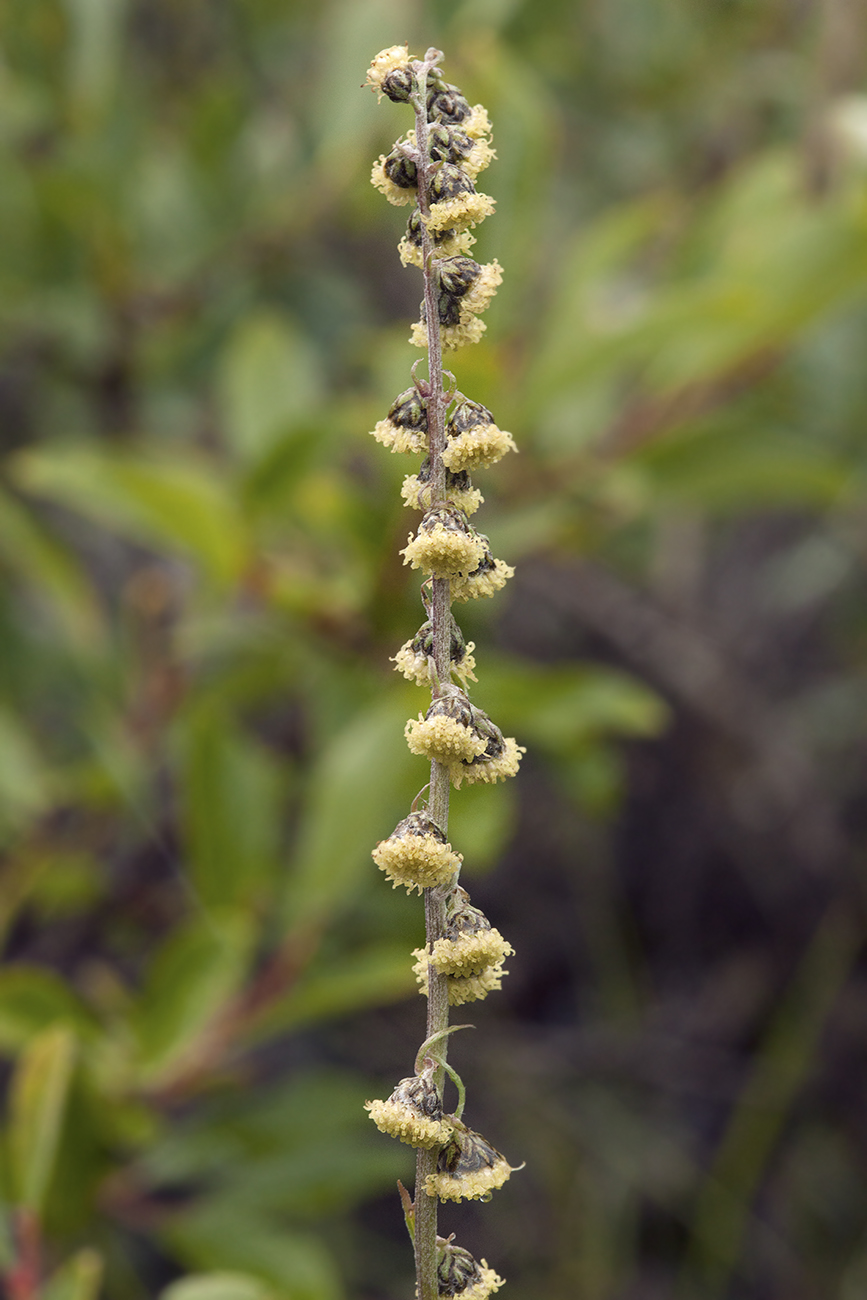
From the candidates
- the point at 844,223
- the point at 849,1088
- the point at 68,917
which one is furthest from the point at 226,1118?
the point at 849,1088

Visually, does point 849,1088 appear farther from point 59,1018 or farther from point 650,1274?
point 59,1018

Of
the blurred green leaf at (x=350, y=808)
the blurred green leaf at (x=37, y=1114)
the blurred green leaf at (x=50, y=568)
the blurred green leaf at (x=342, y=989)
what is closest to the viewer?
the blurred green leaf at (x=37, y=1114)

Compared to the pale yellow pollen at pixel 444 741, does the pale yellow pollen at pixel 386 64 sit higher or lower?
higher

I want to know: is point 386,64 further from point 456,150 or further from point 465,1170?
point 465,1170

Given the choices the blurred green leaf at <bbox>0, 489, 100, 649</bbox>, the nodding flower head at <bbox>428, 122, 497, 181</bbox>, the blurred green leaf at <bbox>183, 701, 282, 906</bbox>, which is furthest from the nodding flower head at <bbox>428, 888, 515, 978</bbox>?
the blurred green leaf at <bbox>0, 489, 100, 649</bbox>

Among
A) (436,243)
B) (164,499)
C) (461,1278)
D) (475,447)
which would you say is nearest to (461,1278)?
(461,1278)

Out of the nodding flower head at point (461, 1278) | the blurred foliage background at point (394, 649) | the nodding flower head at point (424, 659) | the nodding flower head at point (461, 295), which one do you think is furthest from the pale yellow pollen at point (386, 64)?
the blurred foliage background at point (394, 649)

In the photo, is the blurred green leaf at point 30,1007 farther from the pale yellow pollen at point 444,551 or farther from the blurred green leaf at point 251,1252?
the pale yellow pollen at point 444,551
